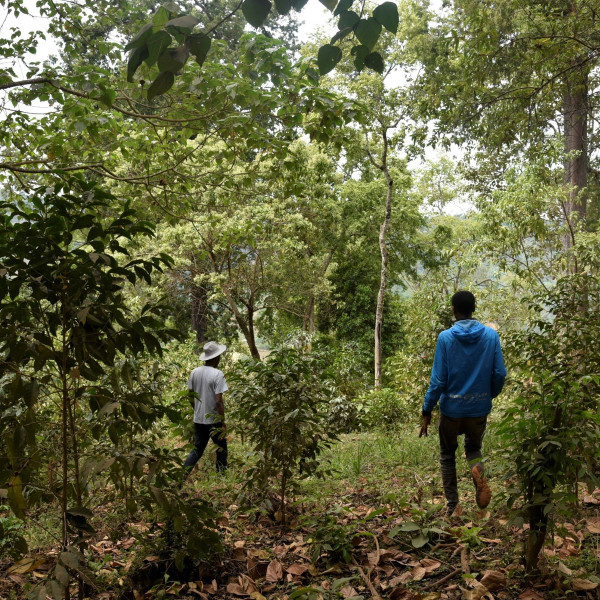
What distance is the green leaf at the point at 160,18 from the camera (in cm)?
154

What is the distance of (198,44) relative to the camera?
164 centimetres

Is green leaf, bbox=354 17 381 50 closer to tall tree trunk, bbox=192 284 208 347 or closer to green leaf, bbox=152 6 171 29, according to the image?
green leaf, bbox=152 6 171 29

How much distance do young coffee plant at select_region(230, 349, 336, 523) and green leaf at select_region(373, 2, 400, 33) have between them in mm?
3024

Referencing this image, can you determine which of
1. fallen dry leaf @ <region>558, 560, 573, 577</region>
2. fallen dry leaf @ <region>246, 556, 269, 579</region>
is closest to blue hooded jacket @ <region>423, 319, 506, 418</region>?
fallen dry leaf @ <region>558, 560, 573, 577</region>

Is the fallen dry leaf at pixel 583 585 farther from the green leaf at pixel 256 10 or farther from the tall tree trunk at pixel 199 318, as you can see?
the tall tree trunk at pixel 199 318

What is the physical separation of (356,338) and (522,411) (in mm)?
22224

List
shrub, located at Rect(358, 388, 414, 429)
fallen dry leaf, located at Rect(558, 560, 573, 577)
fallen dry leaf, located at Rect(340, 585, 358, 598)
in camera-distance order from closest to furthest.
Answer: fallen dry leaf, located at Rect(558, 560, 573, 577)
fallen dry leaf, located at Rect(340, 585, 358, 598)
shrub, located at Rect(358, 388, 414, 429)

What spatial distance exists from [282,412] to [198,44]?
313cm

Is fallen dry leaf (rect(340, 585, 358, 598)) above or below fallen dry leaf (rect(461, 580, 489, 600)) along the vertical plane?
below

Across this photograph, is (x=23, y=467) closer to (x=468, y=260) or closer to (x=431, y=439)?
(x=431, y=439)

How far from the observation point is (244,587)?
3.49 m

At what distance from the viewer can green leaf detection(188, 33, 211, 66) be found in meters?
1.63

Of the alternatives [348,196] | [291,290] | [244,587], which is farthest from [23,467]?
[348,196]

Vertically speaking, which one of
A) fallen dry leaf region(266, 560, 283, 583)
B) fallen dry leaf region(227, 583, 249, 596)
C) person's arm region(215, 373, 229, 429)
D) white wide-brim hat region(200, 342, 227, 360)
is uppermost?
white wide-brim hat region(200, 342, 227, 360)
